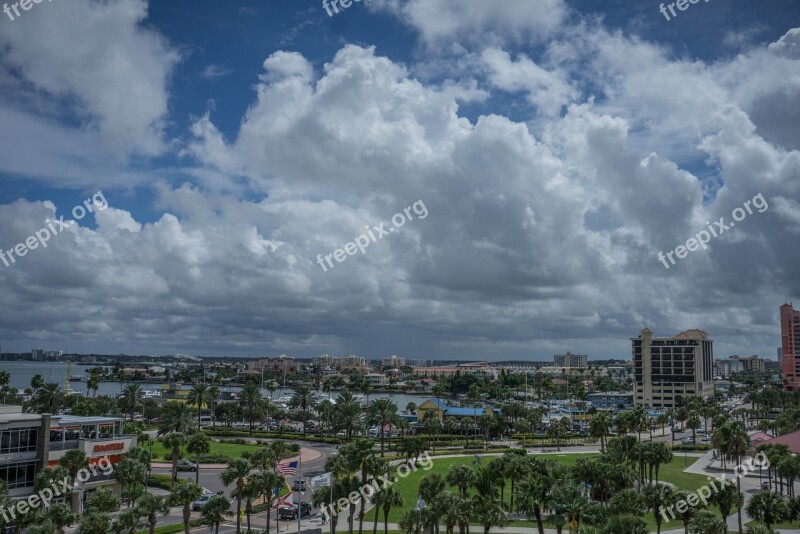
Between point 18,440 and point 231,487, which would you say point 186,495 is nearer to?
point 18,440

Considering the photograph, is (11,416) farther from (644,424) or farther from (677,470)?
(677,470)

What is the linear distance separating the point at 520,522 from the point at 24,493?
45.6 m

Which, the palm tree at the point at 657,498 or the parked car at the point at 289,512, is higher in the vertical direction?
the palm tree at the point at 657,498

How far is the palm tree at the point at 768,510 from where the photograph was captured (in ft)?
163

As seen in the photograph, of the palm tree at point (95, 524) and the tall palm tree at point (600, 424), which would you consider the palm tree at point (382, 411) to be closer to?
the tall palm tree at point (600, 424)

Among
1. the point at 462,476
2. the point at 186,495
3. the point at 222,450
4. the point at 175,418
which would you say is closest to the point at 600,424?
the point at 462,476

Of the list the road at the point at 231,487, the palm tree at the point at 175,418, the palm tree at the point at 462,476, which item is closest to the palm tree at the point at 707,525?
the palm tree at the point at 462,476

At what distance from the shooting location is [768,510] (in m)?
49.8

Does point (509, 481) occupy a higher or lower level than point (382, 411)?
lower

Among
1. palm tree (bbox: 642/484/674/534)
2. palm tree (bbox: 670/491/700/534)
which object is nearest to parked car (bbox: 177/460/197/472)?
palm tree (bbox: 642/484/674/534)

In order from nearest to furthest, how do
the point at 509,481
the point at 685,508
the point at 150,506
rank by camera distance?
the point at 150,506
the point at 685,508
the point at 509,481

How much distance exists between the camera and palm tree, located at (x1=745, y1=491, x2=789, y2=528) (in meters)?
49.6

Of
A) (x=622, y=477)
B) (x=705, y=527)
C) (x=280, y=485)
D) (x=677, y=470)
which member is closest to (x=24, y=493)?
(x=280, y=485)

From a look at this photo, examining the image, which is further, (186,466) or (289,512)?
(186,466)
